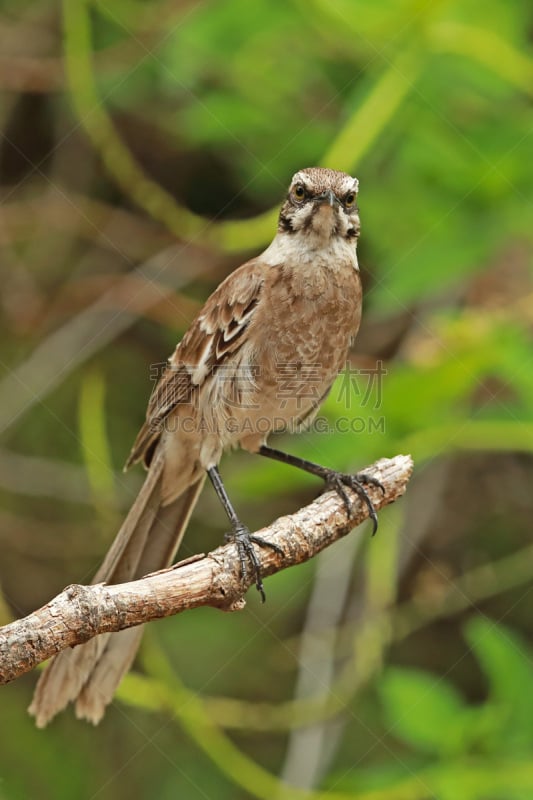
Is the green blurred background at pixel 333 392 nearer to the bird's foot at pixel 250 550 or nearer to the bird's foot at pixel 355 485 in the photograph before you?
the bird's foot at pixel 355 485

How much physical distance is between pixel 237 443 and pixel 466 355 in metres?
1.12

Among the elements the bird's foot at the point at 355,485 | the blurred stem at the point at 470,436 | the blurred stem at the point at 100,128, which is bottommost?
the bird's foot at the point at 355,485

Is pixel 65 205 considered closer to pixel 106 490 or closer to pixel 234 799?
pixel 106 490

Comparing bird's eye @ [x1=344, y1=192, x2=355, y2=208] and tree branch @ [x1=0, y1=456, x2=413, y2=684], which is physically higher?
bird's eye @ [x1=344, y1=192, x2=355, y2=208]

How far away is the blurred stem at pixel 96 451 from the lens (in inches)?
219

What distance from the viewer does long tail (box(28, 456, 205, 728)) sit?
3846 millimetres

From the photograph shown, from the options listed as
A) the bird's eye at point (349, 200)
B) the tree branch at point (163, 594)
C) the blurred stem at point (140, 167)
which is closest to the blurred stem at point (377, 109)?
the blurred stem at point (140, 167)

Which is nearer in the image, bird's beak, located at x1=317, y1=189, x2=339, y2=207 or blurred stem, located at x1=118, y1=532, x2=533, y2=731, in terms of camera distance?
bird's beak, located at x1=317, y1=189, x2=339, y2=207

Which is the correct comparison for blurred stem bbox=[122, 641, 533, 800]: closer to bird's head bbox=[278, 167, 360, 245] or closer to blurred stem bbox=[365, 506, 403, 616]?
blurred stem bbox=[365, 506, 403, 616]

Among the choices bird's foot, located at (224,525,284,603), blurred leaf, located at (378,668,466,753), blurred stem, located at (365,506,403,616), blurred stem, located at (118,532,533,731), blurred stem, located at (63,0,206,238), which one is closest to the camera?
bird's foot, located at (224,525,284,603)

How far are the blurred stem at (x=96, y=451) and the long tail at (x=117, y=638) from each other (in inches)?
Answer: 36.4

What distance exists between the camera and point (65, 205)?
20.9ft

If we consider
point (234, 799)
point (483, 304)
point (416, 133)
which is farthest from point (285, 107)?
point (234, 799)

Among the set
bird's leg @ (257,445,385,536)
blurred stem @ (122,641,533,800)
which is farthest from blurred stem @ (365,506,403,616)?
blurred stem @ (122,641,533,800)
